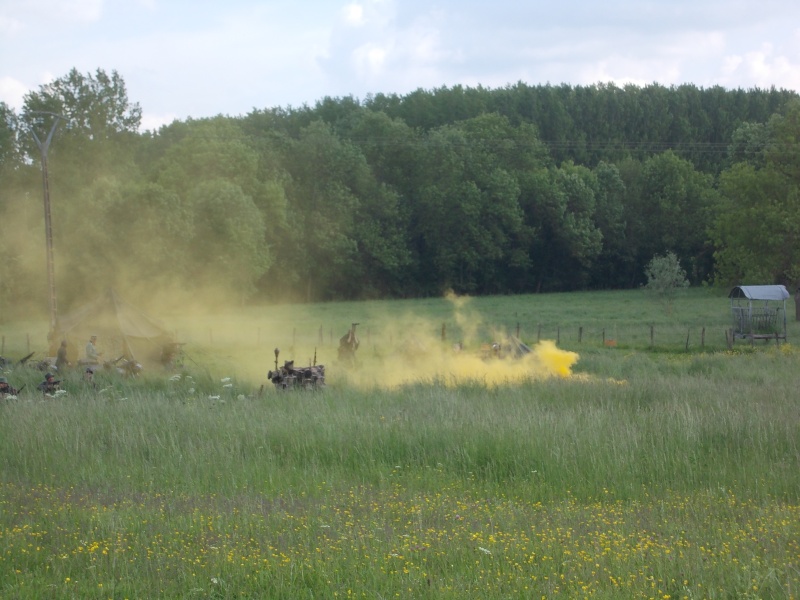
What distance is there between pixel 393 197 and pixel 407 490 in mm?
67221

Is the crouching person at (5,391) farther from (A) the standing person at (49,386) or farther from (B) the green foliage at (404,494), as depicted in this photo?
(A) the standing person at (49,386)

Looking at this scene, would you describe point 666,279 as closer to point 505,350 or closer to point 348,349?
point 505,350

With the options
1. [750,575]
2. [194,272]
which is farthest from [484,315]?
[750,575]

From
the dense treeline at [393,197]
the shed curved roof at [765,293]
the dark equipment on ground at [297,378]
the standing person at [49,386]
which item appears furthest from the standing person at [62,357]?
the dense treeline at [393,197]

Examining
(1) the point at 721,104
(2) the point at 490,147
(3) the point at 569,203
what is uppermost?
(1) the point at 721,104

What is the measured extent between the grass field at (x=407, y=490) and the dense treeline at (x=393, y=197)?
33827 millimetres

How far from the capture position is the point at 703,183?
81.2m

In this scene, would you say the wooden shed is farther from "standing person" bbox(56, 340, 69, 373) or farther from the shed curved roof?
"standing person" bbox(56, 340, 69, 373)

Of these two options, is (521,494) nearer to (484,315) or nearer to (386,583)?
(386,583)

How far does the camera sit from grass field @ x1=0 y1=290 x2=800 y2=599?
7125mm

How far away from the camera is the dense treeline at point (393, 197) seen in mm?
51875

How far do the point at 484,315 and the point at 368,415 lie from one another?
39.5m

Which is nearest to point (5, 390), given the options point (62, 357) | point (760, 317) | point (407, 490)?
point (62, 357)

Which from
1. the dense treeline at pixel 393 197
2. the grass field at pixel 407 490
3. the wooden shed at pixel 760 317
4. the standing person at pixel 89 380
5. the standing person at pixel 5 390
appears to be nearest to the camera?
the grass field at pixel 407 490
